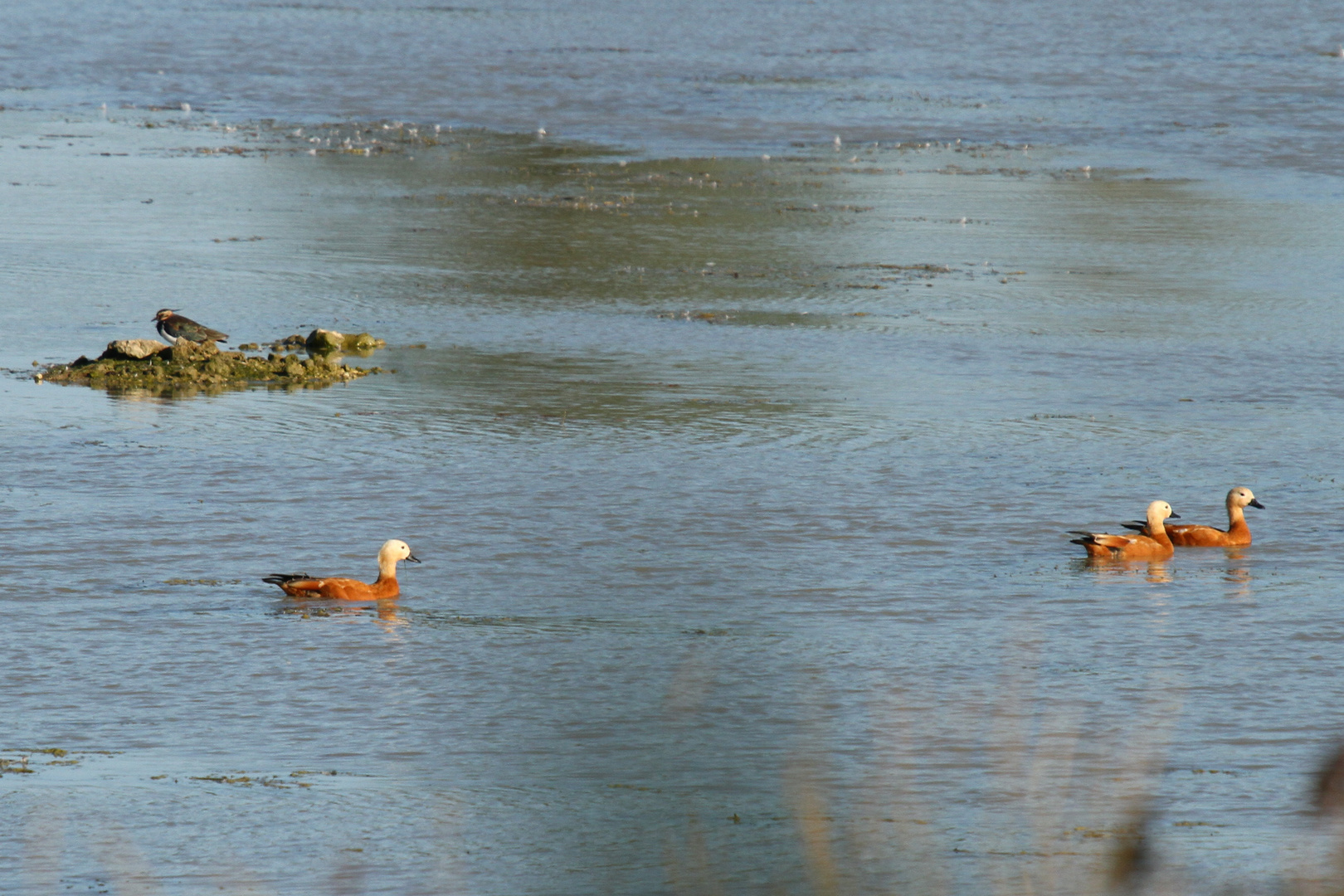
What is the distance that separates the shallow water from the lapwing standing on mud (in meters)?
0.73

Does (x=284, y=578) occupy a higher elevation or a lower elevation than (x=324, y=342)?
lower

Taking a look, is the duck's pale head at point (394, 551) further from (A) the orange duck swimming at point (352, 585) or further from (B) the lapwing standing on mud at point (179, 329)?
(B) the lapwing standing on mud at point (179, 329)

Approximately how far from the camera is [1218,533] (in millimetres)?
11945

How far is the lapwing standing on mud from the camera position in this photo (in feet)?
54.4

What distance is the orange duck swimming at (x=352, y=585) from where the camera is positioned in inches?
412

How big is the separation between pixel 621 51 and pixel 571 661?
35.6 meters

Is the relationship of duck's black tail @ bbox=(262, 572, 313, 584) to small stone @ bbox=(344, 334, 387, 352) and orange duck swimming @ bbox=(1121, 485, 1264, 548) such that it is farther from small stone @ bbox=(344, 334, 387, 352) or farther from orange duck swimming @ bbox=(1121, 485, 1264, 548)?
small stone @ bbox=(344, 334, 387, 352)

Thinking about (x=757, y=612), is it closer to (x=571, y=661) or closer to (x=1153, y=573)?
(x=571, y=661)

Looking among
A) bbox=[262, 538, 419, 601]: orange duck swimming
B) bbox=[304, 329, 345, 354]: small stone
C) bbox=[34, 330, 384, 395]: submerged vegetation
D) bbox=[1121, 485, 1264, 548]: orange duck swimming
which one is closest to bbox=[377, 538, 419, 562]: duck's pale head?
bbox=[262, 538, 419, 601]: orange duck swimming

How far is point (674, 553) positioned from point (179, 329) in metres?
6.53

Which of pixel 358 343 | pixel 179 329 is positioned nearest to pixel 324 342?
pixel 358 343

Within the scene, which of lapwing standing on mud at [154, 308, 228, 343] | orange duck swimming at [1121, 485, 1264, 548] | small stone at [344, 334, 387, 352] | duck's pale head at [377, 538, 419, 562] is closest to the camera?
duck's pale head at [377, 538, 419, 562]

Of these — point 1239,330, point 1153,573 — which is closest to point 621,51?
point 1239,330

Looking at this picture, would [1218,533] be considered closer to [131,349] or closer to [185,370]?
[185,370]
